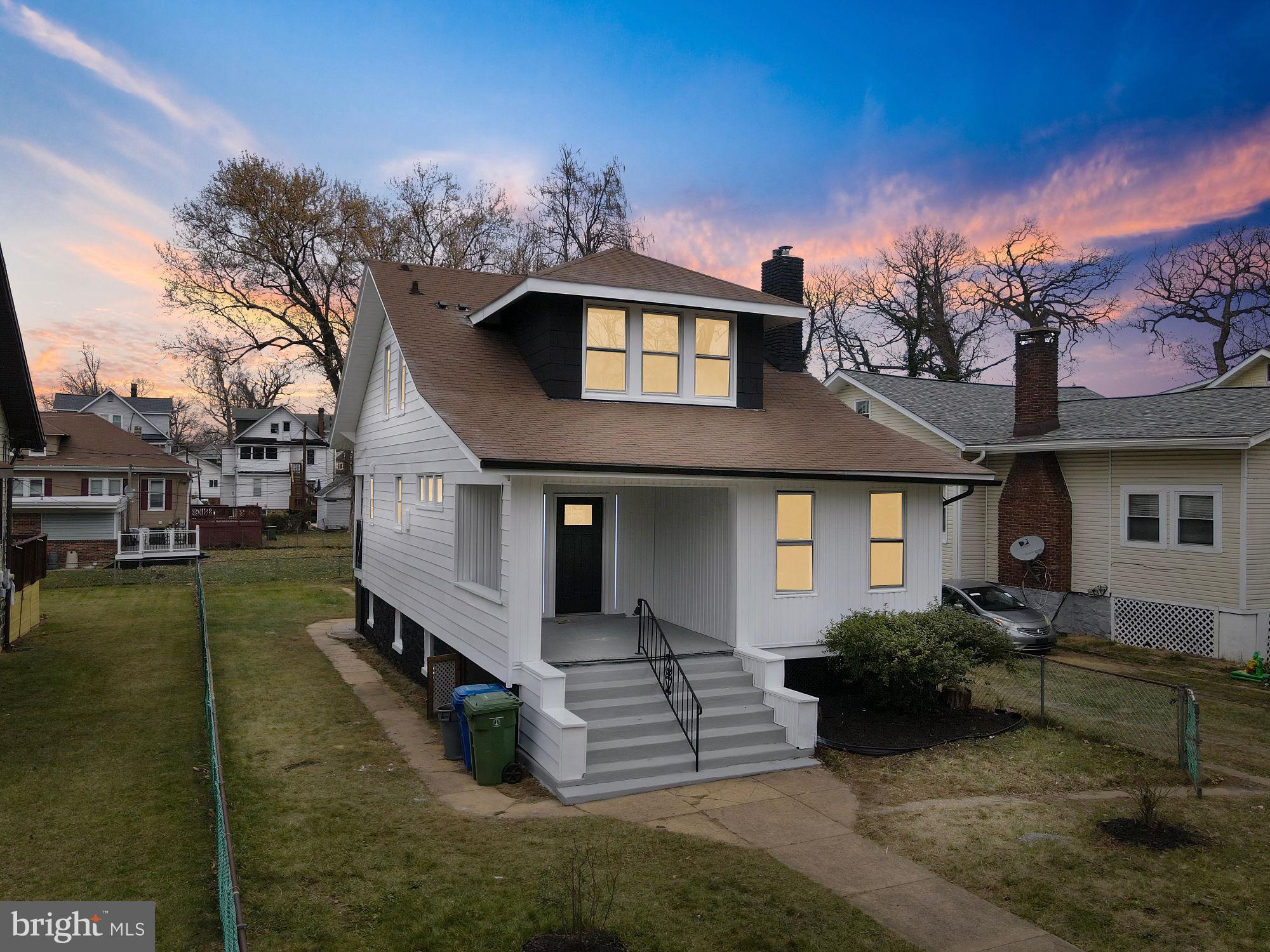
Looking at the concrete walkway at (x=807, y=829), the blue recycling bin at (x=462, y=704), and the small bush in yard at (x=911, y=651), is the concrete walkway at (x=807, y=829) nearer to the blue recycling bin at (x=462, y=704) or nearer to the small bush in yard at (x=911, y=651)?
the blue recycling bin at (x=462, y=704)

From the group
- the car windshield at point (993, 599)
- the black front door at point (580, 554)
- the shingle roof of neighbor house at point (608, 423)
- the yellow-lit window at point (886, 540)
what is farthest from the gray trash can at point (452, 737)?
the car windshield at point (993, 599)

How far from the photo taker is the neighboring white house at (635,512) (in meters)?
10.2

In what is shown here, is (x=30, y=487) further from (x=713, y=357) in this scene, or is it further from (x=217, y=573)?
(x=713, y=357)

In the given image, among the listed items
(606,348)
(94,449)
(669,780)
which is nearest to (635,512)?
(606,348)

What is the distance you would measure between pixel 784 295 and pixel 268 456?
5116 cm

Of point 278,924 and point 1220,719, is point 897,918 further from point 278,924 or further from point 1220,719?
point 1220,719

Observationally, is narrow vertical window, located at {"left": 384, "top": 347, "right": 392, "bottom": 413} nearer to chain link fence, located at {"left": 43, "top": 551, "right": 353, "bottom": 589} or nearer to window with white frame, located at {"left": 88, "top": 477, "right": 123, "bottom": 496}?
chain link fence, located at {"left": 43, "top": 551, "right": 353, "bottom": 589}

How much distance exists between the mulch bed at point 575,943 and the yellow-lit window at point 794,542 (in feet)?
22.7

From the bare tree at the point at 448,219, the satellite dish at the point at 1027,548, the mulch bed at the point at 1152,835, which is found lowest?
the mulch bed at the point at 1152,835

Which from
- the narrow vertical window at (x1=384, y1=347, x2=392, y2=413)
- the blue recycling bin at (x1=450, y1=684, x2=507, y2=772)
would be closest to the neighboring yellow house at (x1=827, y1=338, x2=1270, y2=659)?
the narrow vertical window at (x1=384, y1=347, x2=392, y2=413)

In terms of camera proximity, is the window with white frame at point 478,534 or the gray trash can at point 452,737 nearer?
the gray trash can at point 452,737

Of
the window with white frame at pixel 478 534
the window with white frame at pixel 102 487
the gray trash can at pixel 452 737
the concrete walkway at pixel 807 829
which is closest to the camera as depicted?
the concrete walkway at pixel 807 829

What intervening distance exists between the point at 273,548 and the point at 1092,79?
40401mm

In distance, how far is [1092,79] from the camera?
2419 cm
